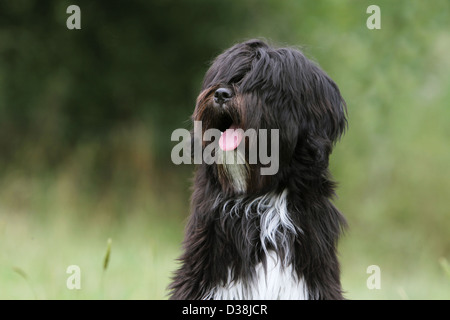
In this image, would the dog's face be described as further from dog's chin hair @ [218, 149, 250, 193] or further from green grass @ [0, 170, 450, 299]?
green grass @ [0, 170, 450, 299]

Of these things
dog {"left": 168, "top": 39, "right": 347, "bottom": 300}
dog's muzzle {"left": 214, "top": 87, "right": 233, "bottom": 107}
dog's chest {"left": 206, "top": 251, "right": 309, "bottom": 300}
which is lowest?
dog's chest {"left": 206, "top": 251, "right": 309, "bottom": 300}

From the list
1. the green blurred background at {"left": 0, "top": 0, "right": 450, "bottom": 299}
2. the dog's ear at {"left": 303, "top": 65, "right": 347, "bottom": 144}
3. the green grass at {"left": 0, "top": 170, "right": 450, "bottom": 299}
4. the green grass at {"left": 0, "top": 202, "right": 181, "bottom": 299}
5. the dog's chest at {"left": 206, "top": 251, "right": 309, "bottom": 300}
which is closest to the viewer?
the dog's chest at {"left": 206, "top": 251, "right": 309, "bottom": 300}

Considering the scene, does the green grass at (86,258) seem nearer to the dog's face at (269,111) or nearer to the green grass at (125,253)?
the green grass at (125,253)

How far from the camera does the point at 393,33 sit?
9.41 metres

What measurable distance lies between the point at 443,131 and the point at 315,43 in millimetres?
2218

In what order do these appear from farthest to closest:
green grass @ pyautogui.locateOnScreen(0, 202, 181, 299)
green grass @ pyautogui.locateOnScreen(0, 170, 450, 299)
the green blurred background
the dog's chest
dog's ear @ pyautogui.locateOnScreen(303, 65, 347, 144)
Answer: the green blurred background → green grass @ pyautogui.locateOnScreen(0, 170, 450, 299) → green grass @ pyautogui.locateOnScreen(0, 202, 181, 299) → dog's ear @ pyautogui.locateOnScreen(303, 65, 347, 144) → the dog's chest

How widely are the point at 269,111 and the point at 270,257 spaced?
0.84m

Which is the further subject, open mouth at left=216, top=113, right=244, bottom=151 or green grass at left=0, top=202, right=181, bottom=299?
green grass at left=0, top=202, right=181, bottom=299

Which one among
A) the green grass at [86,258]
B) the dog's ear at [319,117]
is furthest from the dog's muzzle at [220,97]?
the green grass at [86,258]

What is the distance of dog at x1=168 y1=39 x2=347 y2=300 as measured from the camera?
398 centimetres

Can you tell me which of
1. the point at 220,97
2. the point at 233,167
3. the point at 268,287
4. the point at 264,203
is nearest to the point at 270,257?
the point at 268,287

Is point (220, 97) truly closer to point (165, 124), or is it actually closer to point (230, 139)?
point (230, 139)

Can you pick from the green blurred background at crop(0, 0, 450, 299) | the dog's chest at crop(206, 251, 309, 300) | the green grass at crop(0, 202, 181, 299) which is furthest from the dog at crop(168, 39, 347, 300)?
the green blurred background at crop(0, 0, 450, 299)
